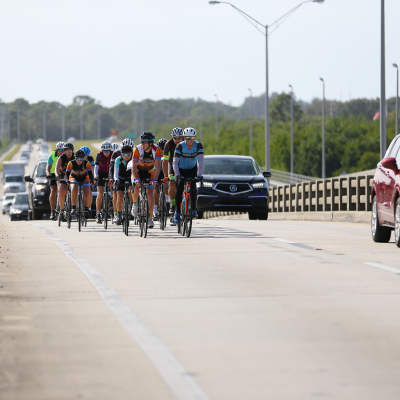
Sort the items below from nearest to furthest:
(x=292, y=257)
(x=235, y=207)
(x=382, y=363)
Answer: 1. (x=382, y=363)
2. (x=292, y=257)
3. (x=235, y=207)

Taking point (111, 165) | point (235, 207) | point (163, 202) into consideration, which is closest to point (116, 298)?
point (163, 202)

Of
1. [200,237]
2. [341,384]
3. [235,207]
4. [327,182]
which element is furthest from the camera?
[327,182]

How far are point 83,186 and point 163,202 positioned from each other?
2666 mm

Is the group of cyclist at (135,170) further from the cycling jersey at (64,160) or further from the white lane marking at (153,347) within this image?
the white lane marking at (153,347)

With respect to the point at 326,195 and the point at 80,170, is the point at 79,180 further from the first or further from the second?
the point at 326,195

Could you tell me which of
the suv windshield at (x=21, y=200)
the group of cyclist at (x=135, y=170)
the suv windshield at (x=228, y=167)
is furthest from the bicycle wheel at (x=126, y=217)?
the suv windshield at (x=21, y=200)

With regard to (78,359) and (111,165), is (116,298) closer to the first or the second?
(78,359)

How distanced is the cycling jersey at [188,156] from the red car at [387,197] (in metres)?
2.82

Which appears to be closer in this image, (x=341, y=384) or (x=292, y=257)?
(x=341, y=384)

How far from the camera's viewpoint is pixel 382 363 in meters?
6.25

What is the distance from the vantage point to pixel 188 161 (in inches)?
656

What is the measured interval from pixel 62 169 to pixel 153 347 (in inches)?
580

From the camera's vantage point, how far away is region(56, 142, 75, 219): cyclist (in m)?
20.8

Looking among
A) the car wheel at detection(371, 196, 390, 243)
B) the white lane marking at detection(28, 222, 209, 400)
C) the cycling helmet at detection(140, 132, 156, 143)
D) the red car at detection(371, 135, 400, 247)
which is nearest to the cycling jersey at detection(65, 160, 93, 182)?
the cycling helmet at detection(140, 132, 156, 143)
